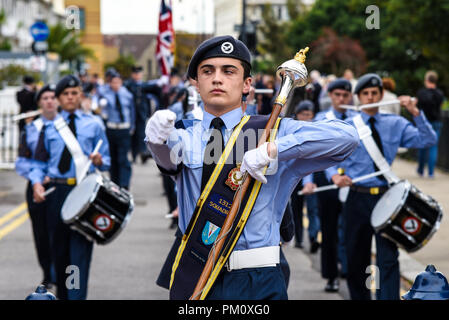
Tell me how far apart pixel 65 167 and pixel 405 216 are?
2.80 m

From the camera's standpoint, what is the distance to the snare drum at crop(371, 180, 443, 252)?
24.0ft

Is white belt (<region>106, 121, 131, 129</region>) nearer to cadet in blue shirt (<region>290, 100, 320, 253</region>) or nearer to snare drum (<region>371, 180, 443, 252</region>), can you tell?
cadet in blue shirt (<region>290, 100, 320, 253</region>)

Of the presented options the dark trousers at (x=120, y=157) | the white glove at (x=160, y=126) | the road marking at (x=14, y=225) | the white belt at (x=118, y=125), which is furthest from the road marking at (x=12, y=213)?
the white glove at (x=160, y=126)

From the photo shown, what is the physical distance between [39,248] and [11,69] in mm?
30646

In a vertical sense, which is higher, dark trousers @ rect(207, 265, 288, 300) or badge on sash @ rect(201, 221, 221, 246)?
badge on sash @ rect(201, 221, 221, 246)

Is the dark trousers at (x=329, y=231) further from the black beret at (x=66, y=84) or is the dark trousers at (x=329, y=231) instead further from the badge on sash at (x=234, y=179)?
the badge on sash at (x=234, y=179)

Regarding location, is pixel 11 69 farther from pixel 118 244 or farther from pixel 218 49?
pixel 218 49

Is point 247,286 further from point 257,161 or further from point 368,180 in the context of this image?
point 368,180

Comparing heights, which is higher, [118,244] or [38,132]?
[38,132]

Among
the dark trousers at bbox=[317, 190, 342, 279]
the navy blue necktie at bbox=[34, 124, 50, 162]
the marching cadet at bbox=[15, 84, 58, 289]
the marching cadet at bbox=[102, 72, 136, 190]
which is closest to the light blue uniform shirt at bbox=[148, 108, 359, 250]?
the navy blue necktie at bbox=[34, 124, 50, 162]

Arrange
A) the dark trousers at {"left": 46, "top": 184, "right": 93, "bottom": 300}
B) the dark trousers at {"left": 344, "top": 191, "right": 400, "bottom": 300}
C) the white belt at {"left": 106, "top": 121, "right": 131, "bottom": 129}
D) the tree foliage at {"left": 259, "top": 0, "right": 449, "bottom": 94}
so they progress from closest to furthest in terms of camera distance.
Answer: the dark trousers at {"left": 344, "top": 191, "right": 400, "bottom": 300} → the dark trousers at {"left": 46, "top": 184, "right": 93, "bottom": 300} → the white belt at {"left": 106, "top": 121, "right": 131, "bottom": 129} → the tree foliage at {"left": 259, "top": 0, "right": 449, "bottom": 94}

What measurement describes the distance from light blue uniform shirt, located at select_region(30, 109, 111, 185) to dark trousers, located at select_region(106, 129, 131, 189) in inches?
292
